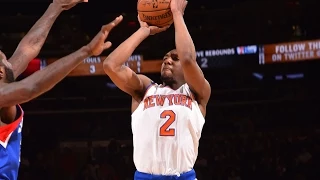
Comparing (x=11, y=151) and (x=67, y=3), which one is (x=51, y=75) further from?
(x=67, y=3)

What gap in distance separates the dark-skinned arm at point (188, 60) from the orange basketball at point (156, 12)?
0.15 metres

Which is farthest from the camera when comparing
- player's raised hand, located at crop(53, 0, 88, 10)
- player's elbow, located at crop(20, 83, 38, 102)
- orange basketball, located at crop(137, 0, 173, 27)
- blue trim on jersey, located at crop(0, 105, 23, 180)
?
orange basketball, located at crop(137, 0, 173, 27)

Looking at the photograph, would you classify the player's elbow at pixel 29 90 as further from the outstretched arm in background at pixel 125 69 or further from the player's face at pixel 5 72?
the outstretched arm in background at pixel 125 69

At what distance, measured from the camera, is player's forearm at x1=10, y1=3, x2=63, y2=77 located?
392cm

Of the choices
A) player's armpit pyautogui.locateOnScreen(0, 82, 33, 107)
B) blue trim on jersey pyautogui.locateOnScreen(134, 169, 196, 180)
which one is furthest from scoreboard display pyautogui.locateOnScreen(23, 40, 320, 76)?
player's armpit pyautogui.locateOnScreen(0, 82, 33, 107)

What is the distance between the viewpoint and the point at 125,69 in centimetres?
411

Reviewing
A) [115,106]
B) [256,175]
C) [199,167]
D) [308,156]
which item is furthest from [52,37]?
[308,156]

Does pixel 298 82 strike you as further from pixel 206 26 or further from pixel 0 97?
pixel 0 97

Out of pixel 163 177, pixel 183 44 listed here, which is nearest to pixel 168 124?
pixel 163 177

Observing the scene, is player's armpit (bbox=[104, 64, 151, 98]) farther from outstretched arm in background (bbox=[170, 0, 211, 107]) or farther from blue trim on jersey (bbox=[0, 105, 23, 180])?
blue trim on jersey (bbox=[0, 105, 23, 180])

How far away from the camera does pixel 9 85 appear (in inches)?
115

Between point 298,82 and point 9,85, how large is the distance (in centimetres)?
1254

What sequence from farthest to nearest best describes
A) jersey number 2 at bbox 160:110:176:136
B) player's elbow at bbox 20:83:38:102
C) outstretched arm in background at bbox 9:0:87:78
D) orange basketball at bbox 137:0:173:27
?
1. orange basketball at bbox 137:0:173:27
2. jersey number 2 at bbox 160:110:176:136
3. outstretched arm in background at bbox 9:0:87:78
4. player's elbow at bbox 20:83:38:102

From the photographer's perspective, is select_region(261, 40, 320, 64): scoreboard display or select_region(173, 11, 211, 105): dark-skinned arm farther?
select_region(261, 40, 320, 64): scoreboard display
